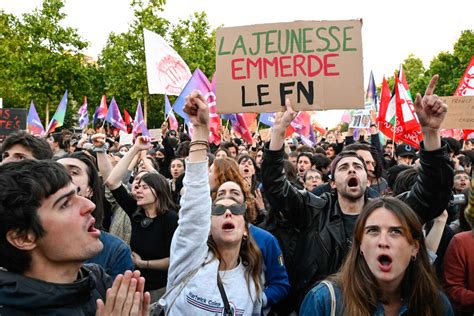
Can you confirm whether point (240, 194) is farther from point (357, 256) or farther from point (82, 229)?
point (82, 229)

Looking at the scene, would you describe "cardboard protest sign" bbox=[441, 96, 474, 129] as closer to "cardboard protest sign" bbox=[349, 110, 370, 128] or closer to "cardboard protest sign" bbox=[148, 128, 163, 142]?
"cardboard protest sign" bbox=[349, 110, 370, 128]

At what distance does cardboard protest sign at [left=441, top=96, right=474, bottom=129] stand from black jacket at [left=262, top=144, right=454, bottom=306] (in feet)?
9.57

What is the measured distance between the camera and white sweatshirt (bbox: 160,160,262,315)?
106 inches

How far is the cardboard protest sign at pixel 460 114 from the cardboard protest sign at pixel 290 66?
8.74ft

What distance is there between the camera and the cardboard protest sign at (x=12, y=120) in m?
10.4

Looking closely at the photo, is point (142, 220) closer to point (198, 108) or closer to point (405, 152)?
point (198, 108)

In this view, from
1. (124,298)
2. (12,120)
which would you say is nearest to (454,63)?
(12,120)

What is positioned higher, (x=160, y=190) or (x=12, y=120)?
(x=12, y=120)

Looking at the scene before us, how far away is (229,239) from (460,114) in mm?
4070

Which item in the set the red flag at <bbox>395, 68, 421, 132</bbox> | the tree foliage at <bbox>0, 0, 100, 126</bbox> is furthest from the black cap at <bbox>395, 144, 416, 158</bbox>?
the tree foliage at <bbox>0, 0, 100, 126</bbox>

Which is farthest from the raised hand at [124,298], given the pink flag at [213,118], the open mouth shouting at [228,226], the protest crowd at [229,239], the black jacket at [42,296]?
the pink flag at [213,118]

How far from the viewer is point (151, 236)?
458 cm

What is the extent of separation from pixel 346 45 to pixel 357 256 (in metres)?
1.71

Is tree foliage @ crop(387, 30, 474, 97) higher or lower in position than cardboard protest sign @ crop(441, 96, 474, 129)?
higher
